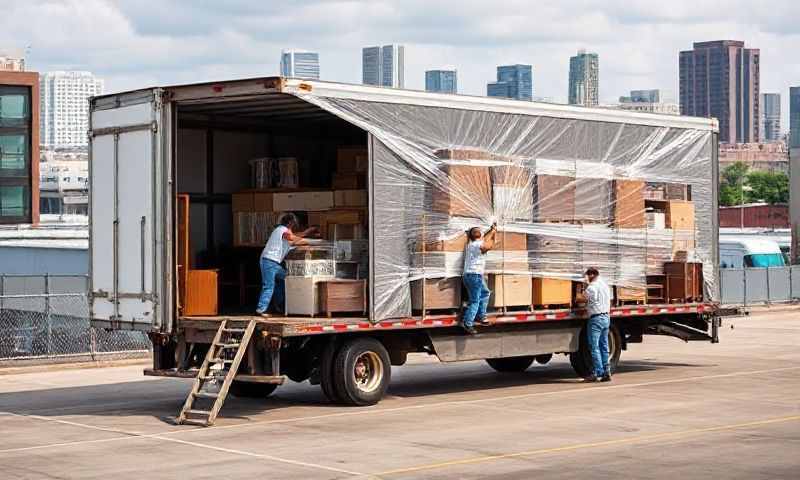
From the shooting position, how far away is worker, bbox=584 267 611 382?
2003cm

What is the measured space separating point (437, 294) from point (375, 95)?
274 centimetres

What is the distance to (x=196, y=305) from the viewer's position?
59.8 feet

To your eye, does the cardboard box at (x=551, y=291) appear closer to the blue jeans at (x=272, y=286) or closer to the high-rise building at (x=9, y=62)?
the blue jeans at (x=272, y=286)

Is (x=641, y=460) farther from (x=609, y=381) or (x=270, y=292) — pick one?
(x=609, y=381)

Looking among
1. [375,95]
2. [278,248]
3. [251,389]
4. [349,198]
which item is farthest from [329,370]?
[375,95]

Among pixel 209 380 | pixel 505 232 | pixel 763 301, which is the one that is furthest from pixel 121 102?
pixel 763 301

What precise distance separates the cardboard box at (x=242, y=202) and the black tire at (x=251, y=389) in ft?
7.98

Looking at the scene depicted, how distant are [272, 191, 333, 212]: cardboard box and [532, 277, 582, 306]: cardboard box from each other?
319 cm

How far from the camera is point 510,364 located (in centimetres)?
2266

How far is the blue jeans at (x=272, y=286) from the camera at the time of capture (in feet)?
58.9

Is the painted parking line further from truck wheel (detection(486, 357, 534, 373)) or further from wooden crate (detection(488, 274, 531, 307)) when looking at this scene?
truck wheel (detection(486, 357, 534, 373))

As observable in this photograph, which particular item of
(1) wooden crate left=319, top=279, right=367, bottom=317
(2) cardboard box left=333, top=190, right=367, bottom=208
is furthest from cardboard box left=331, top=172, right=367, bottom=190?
(1) wooden crate left=319, top=279, right=367, bottom=317

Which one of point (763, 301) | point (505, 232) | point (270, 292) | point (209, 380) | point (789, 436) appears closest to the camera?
point (789, 436)

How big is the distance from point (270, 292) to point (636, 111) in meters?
6.77
